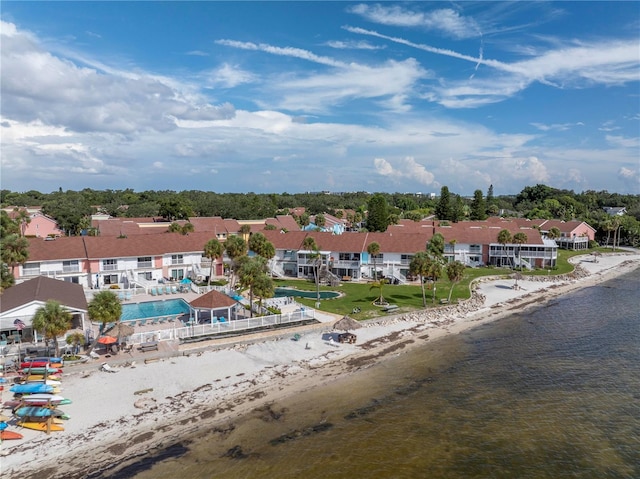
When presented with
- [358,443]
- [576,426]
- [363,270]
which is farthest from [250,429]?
[363,270]

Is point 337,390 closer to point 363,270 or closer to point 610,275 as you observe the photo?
point 363,270

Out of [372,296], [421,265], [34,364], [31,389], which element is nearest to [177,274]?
[372,296]

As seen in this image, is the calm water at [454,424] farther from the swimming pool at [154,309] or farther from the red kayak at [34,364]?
the swimming pool at [154,309]

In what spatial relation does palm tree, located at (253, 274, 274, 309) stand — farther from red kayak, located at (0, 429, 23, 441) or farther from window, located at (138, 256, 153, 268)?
window, located at (138, 256, 153, 268)

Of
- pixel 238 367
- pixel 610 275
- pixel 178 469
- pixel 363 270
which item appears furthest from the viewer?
pixel 610 275

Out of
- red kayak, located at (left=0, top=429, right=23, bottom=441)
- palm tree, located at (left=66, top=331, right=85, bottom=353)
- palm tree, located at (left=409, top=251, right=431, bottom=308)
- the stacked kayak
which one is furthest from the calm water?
palm tree, located at (left=66, top=331, right=85, bottom=353)

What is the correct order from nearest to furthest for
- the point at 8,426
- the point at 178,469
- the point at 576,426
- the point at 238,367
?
1. the point at 178,469
2. the point at 8,426
3. the point at 576,426
4. the point at 238,367

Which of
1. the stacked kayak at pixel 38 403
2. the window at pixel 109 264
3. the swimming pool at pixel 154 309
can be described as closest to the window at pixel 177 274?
the window at pixel 109 264
